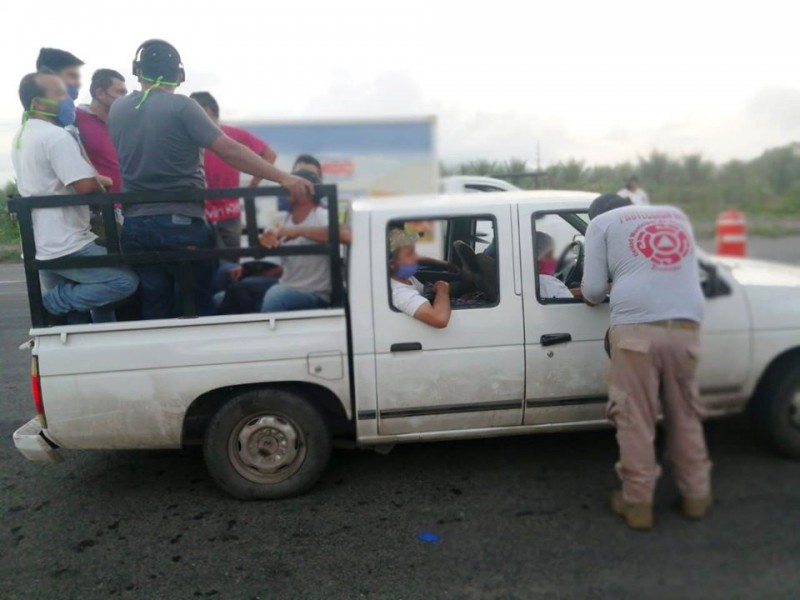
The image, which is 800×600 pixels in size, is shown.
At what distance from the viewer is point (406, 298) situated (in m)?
3.44

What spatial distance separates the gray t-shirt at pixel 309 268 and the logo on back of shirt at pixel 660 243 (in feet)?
5.19

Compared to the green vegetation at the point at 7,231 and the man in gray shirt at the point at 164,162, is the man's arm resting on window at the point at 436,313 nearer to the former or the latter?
the man in gray shirt at the point at 164,162

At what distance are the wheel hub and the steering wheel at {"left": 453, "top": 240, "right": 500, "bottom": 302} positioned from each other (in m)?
1.33

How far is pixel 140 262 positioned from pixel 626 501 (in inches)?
109

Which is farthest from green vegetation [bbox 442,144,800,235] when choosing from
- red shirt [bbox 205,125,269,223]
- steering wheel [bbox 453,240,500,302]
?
red shirt [bbox 205,125,269,223]

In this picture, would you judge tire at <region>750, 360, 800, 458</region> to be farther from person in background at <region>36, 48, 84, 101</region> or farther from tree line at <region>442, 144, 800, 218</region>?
person in background at <region>36, 48, 84, 101</region>

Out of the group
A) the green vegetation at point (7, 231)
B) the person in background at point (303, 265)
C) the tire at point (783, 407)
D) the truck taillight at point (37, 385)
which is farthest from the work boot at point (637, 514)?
the green vegetation at point (7, 231)

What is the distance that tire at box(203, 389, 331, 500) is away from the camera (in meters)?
3.47

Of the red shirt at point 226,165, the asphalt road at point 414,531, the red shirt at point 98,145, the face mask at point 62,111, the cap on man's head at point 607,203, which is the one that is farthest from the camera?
the red shirt at point 226,165

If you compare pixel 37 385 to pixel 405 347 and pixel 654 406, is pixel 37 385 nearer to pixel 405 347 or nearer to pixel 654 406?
pixel 405 347

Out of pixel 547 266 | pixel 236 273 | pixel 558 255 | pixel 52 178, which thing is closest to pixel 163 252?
pixel 236 273

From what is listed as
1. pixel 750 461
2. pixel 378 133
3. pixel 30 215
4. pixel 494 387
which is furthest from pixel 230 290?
pixel 750 461

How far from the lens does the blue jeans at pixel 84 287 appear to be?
11.4 ft

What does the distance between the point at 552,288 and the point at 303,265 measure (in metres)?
1.39
